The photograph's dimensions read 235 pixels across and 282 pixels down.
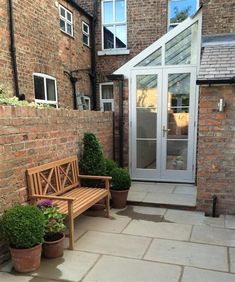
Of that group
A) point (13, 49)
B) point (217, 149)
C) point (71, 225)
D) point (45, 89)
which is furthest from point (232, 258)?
point (45, 89)

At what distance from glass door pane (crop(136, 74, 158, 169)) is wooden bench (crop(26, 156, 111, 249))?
2166 millimetres

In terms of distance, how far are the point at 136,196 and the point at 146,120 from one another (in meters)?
1.96

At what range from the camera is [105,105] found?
1112 cm

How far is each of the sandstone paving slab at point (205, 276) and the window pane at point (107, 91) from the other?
338 inches

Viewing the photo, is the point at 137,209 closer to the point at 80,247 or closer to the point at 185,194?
the point at 185,194

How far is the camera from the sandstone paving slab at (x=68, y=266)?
302 cm

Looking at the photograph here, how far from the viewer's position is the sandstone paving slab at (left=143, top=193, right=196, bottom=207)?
5.23 meters

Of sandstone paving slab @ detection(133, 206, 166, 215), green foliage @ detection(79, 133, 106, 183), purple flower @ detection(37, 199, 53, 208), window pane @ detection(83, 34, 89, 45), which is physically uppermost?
window pane @ detection(83, 34, 89, 45)

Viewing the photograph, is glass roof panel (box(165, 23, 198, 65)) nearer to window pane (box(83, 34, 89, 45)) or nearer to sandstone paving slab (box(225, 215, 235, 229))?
sandstone paving slab (box(225, 215, 235, 229))

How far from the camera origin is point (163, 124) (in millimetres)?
6590

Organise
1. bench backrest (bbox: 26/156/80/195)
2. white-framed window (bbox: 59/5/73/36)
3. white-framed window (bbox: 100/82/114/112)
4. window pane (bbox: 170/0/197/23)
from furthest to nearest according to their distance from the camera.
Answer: white-framed window (bbox: 100/82/114/112)
window pane (bbox: 170/0/197/23)
white-framed window (bbox: 59/5/73/36)
bench backrest (bbox: 26/156/80/195)

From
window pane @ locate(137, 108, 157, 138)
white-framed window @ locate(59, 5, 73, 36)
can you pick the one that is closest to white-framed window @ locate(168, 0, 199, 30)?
white-framed window @ locate(59, 5, 73, 36)

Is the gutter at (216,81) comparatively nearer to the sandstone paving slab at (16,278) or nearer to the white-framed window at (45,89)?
the sandstone paving slab at (16,278)

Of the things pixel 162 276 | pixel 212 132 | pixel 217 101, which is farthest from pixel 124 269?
pixel 217 101
